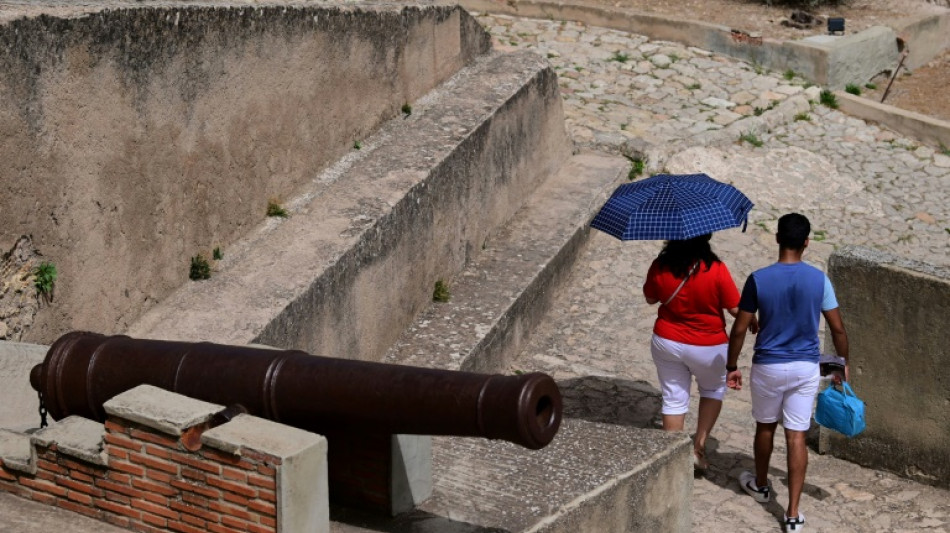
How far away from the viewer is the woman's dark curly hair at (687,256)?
22.0ft

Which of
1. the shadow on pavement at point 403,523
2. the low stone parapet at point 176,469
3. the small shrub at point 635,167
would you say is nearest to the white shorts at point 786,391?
the shadow on pavement at point 403,523

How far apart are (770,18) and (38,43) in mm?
10020

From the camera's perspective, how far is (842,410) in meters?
6.59

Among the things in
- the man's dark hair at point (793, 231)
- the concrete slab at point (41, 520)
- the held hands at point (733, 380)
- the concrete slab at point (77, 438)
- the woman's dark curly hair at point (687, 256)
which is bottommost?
the held hands at point (733, 380)

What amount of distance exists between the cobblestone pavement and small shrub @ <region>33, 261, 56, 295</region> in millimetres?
3371

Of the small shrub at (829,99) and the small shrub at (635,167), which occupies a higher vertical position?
the small shrub at (829,99)

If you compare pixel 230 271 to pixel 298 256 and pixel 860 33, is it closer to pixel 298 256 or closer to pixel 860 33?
pixel 298 256

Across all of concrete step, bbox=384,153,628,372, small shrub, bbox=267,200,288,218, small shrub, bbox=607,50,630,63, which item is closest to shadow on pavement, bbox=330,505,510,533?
concrete step, bbox=384,153,628,372

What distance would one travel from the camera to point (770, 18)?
46.8ft

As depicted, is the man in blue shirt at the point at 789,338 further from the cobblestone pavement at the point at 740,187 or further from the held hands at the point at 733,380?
the cobblestone pavement at the point at 740,187

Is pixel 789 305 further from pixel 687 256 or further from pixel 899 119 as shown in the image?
pixel 899 119

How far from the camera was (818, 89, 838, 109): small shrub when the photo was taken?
12.5 metres

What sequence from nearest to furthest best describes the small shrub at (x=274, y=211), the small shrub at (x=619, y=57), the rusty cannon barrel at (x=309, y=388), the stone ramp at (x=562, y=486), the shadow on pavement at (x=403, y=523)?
the rusty cannon barrel at (x=309, y=388)
the shadow on pavement at (x=403, y=523)
the stone ramp at (x=562, y=486)
the small shrub at (x=274, y=211)
the small shrub at (x=619, y=57)

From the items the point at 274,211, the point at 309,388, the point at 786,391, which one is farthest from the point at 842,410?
the point at 274,211
